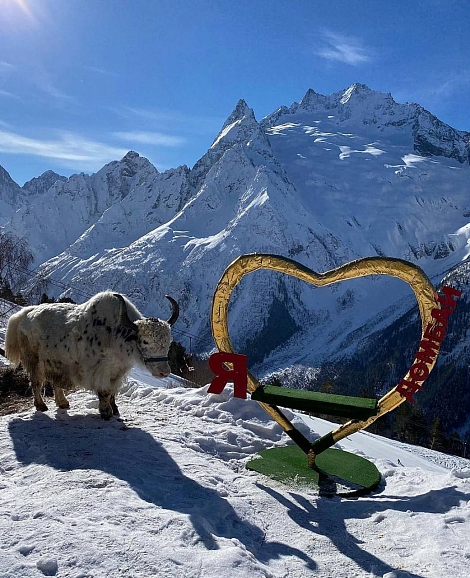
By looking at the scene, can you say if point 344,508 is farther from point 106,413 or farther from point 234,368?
point 106,413

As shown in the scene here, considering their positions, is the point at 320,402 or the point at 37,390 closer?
the point at 320,402

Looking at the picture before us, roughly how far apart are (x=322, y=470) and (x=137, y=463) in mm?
2860

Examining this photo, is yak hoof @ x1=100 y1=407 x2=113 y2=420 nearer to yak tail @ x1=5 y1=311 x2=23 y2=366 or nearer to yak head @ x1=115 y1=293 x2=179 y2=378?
yak head @ x1=115 y1=293 x2=179 y2=378

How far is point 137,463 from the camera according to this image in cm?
664

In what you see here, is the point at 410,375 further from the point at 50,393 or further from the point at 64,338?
the point at 50,393

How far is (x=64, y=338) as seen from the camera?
8773mm

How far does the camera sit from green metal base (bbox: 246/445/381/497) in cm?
707

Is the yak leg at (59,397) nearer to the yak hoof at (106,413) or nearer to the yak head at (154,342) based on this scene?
the yak hoof at (106,413)

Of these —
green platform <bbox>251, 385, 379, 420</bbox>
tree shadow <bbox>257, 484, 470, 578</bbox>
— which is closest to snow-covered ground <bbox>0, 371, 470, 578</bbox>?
tree shadow <bbox>257, 484, 470, 578</bbox>

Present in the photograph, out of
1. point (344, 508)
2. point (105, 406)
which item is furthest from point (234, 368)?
point (344, 508)

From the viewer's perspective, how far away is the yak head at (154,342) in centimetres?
790

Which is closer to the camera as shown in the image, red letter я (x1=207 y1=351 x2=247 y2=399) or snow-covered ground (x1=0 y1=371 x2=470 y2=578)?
snow-covered ground (x1=0 y1=371 x2=470 y2=578)

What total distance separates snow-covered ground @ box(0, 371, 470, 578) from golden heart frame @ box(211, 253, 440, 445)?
928 millimetres

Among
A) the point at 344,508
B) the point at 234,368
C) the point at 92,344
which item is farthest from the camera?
the point at 92,344
